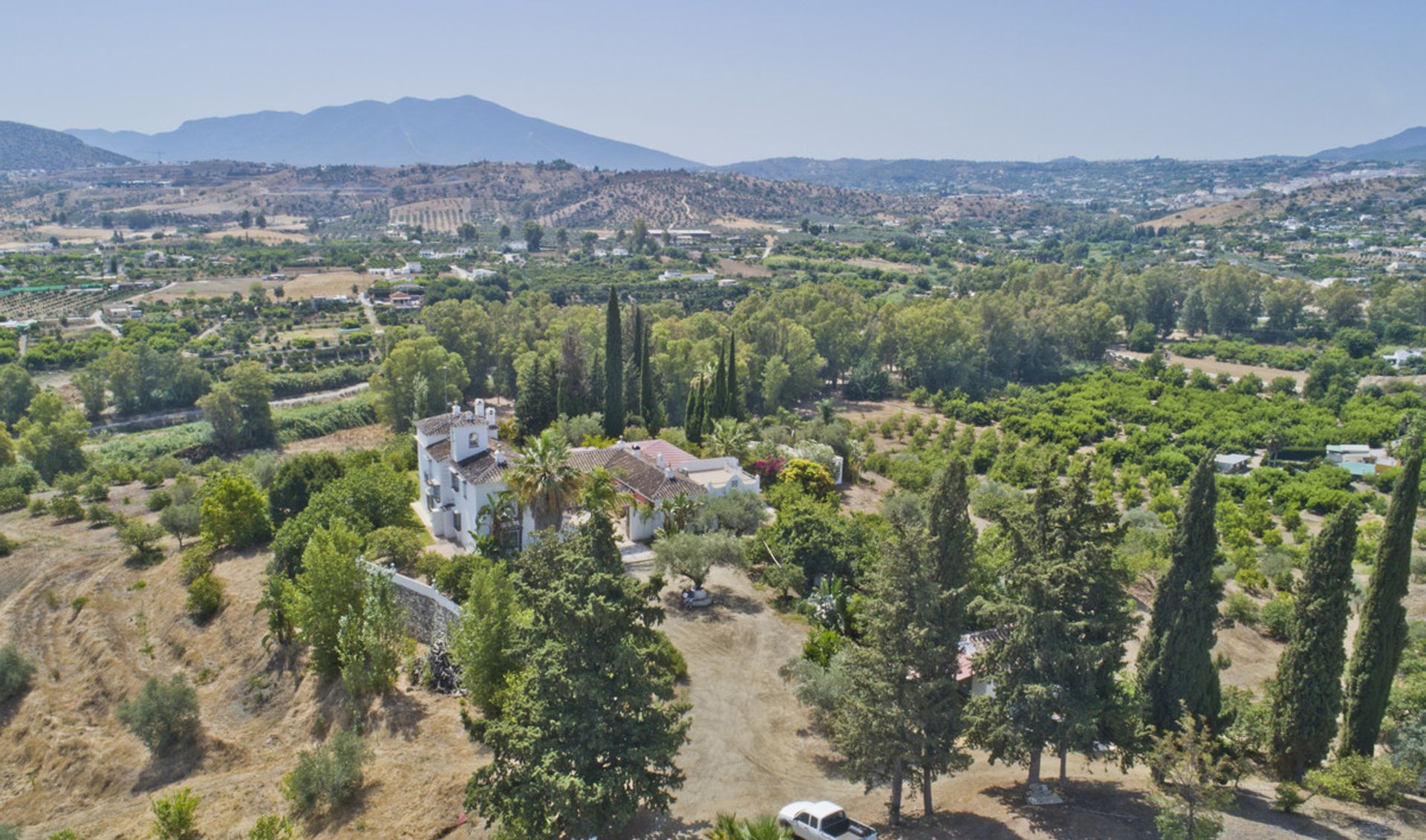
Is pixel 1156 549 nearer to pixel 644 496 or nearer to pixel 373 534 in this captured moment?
pixel 644 496

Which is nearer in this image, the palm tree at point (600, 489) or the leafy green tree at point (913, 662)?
the leafy green tree at point (913, 662)

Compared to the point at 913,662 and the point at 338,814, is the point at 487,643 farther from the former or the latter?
the point at 913,662

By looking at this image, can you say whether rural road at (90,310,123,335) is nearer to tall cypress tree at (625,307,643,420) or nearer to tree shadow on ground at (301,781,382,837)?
tall cypress tree at (625,307,643,420)

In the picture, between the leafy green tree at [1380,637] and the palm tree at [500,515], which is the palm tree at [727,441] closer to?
the palm tree at [500,515]

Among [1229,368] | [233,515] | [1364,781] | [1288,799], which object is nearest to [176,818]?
[233,515]

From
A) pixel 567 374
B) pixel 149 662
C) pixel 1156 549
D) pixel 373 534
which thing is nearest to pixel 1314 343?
pixel 1156 549

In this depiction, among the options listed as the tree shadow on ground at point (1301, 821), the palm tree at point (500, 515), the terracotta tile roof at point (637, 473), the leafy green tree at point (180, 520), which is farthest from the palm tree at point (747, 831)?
the leafy green tree at point (180, 520)
